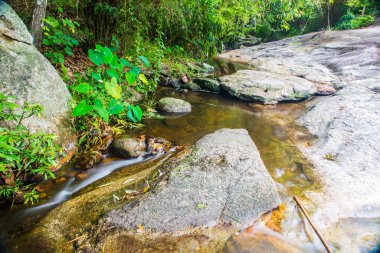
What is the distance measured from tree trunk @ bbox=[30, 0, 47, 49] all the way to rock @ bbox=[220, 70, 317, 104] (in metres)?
4.27

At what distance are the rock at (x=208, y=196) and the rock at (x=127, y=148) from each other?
0.83 metres

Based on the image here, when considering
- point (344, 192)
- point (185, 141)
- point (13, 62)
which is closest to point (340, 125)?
point (344, 192)

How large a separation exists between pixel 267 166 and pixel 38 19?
380 cm

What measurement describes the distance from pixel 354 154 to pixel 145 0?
4842 mm

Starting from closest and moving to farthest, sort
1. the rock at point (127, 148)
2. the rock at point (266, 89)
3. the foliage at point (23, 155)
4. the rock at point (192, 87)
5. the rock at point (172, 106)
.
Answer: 1. the foliage at point (23, 155)
2. the rock at point (127, 148)
3. the rock at point (172, 106)
4. the rock at point (266, 89)
5. the rock at point (192, 87)

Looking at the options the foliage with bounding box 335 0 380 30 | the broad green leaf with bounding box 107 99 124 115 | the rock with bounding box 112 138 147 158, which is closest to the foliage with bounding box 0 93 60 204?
the broad green leaf with bounding box 107 99 124 115

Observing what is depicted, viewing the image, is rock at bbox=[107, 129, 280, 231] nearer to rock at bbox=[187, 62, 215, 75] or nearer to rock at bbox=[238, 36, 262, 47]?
rock at bbox=[187, 62, 215, 75]

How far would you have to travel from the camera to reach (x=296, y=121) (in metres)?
4.88

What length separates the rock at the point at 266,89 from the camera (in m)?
5.98

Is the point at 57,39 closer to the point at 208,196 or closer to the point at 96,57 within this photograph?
the point at 96,57

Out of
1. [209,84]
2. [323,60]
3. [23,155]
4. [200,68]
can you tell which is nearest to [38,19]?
[23,155]

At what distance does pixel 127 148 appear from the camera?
10.5 ft

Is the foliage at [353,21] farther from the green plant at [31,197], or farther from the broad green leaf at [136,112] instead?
the green plant at [31,197]

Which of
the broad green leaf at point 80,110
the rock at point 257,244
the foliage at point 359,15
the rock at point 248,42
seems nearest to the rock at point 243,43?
the rock at point 248,42
